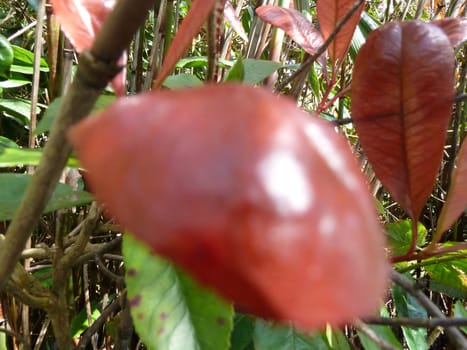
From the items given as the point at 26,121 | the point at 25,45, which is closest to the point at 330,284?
the point at 26,121

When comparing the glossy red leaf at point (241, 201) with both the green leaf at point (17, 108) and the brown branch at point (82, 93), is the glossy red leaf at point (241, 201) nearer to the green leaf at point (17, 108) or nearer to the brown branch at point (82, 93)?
the brown branch at point (82, 93)

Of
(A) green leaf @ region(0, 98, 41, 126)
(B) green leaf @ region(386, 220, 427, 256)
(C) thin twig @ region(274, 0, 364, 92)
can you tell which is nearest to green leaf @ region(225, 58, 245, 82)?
(C) thin twig @ region(274, 0, 364, 92)

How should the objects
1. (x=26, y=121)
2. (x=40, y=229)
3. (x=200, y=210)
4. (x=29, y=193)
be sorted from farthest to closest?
1. (x=26, y=121)
2. (x=40, y=229)
3. (x=29, y=193)
4. (x=200, y=210)

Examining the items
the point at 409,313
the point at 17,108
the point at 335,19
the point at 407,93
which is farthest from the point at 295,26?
the point at 17,108

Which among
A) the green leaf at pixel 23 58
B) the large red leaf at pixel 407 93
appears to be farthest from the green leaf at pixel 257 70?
the green leaf at pixel 23 58

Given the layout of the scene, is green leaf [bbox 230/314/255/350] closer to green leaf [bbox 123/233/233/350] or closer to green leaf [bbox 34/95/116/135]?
green leaf [bbox 123/233/233/350]

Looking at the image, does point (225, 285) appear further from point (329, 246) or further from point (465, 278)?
point (465, 278)
